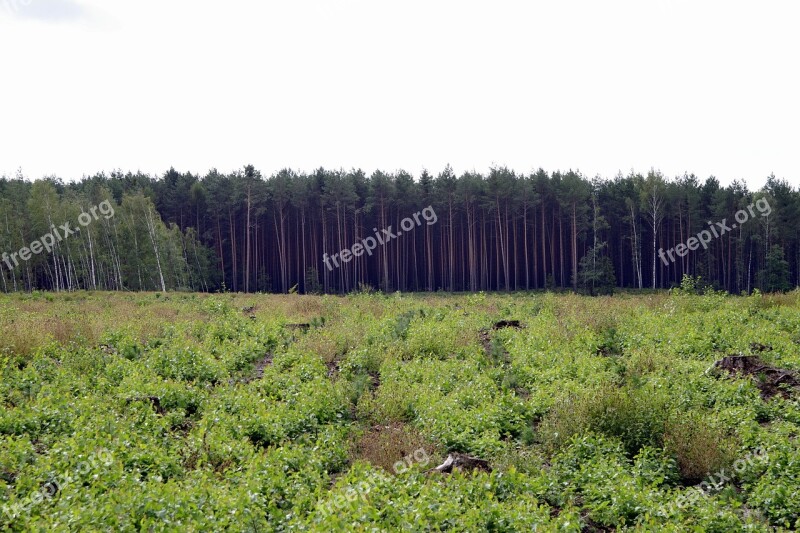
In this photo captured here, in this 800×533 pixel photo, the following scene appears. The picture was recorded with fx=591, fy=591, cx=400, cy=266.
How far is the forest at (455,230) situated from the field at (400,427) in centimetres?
4449

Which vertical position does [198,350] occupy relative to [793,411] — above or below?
above

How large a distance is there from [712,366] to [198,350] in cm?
1191

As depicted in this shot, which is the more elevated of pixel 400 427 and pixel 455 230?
pixel 455 230

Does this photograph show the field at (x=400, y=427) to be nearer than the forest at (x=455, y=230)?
Yes

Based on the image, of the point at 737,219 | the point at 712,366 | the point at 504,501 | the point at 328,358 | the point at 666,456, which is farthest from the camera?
the point at 737,219

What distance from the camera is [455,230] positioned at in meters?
71.3

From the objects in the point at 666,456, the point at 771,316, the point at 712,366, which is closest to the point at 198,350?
the point at 666,456

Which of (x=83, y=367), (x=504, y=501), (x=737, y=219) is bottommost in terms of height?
(x=504, y=501)

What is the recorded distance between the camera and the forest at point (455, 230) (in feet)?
210

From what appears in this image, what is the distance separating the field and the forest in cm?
4449

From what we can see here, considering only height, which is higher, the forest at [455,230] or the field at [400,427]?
the forest at [455,230]

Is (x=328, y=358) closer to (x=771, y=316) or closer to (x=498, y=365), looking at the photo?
(x=498, y=365)

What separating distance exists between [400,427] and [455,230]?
200 feet

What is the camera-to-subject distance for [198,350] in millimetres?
14469
